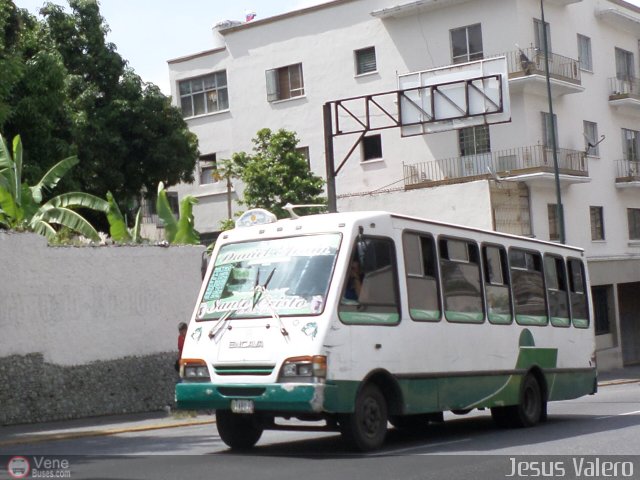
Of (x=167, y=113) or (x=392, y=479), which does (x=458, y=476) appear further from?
(x=167, y=113)

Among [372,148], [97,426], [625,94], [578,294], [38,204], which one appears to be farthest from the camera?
[625,94]

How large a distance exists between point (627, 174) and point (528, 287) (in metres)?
28.5

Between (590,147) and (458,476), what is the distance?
3273 centimetres

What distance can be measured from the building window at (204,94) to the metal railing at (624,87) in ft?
49.8

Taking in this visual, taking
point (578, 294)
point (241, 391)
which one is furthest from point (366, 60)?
point (241, 391)

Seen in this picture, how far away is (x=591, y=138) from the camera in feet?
140

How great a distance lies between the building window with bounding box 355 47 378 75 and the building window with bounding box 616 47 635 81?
10.2 m

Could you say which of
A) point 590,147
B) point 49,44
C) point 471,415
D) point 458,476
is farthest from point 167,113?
point 458,476

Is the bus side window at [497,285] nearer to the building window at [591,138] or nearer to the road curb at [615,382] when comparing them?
the road curb at [615,382]

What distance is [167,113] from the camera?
3909cm

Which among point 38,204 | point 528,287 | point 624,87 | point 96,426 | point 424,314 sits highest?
point 624,87

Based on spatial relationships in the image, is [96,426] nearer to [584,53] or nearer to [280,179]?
[280,179]

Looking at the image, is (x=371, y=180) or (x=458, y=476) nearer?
(x=458, y=476)

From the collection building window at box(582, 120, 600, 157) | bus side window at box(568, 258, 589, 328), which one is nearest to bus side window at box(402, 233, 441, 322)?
bus side window at box(568, 258, 589, 328)
